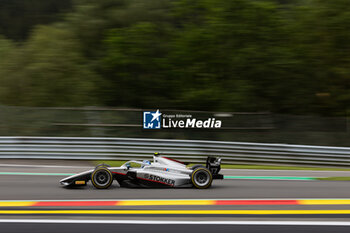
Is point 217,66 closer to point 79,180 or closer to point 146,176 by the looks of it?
point 146,176

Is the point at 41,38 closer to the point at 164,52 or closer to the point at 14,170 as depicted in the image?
the point at 164,52

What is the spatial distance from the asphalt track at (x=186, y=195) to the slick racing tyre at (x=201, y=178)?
0.47 feet

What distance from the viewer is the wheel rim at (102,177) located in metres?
8.96

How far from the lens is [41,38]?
2342cm

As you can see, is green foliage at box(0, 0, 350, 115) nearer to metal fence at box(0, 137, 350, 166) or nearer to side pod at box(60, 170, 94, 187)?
metal fence at box(0, 137, 350, 166)

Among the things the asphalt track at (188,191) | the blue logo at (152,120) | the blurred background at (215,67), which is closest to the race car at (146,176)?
the asphalt track at (188,191)

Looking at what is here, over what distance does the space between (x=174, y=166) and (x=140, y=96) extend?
1154 cm

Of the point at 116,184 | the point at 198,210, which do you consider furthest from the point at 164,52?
the point at 198,210

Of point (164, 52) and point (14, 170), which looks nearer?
point (14, 170)

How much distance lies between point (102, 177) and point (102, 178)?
2 cm

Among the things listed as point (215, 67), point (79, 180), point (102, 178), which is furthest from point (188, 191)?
point (215, 67)

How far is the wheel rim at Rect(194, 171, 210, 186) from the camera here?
912 centimetres

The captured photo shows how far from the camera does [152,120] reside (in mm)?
15633

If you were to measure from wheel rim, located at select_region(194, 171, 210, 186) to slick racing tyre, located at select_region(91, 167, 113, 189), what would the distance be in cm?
180
